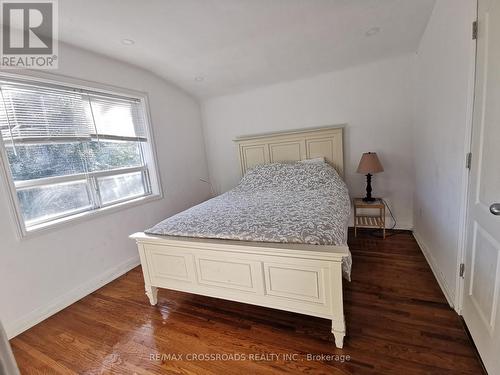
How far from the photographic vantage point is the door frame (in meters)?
1.30

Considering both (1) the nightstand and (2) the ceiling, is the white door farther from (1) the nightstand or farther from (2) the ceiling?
(1) the nightstand

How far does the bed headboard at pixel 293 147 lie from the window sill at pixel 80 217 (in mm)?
1487

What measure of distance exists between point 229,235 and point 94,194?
5.59 ft

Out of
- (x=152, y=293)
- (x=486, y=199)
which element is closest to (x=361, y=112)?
(x=486, y=199)

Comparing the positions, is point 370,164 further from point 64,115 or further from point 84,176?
point 64,115

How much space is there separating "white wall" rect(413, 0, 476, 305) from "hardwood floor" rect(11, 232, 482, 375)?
1.13 ft

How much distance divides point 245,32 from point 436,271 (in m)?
2.72

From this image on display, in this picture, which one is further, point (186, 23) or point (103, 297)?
point (103, 297)

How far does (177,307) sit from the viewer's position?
1932mm

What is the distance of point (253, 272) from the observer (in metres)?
1.56

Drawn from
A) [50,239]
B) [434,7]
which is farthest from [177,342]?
[434,7]

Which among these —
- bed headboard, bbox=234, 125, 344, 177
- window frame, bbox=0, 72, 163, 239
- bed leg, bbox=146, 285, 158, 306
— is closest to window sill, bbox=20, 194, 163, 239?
window frame, bbox=0, 72, 163, 239

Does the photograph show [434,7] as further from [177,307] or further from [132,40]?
[177,307]

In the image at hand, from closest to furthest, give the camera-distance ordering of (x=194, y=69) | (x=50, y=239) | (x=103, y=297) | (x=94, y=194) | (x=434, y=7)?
(x=434, y=7) < (x=50, y=239) < (x=103, y=297) < (x=94, y=194) < (x=194, y=69)
